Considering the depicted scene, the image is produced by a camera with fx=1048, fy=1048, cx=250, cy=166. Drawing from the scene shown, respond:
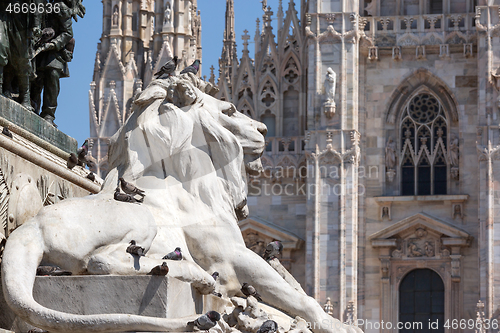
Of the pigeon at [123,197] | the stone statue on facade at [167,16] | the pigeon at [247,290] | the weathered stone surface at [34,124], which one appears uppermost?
the stone statue on facade at [167,16]

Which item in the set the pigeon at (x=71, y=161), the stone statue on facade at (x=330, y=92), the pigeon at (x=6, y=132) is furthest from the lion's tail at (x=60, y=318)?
the stone statue on facade at (x=330, y=92)

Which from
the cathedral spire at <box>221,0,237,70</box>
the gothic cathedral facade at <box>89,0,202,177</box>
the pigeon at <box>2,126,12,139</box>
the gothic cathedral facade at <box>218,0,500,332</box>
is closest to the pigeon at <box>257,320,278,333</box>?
the pigeon at <box>2,126,12,139</box>

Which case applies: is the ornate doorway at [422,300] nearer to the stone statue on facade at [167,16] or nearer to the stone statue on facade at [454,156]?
the stone statue on facade at [454,156]

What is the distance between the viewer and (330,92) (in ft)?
81.4

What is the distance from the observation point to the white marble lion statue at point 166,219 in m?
3.89

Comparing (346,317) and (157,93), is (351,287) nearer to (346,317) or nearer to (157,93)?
(346,317)

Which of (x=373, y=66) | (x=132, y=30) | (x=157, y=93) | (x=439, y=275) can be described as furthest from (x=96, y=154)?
(x=157, y=93)

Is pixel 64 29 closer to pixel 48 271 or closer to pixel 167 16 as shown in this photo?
pixel 48 271

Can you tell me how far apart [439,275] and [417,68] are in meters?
5.01

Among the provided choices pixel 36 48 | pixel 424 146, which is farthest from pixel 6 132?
pixel 424 146

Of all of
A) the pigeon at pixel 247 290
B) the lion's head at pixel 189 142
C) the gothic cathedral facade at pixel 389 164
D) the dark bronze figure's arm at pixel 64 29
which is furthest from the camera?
the gothic cathedral facade at pixel 389 164

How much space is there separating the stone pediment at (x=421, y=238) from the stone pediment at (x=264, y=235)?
1.90 metres

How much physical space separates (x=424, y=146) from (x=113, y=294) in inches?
865

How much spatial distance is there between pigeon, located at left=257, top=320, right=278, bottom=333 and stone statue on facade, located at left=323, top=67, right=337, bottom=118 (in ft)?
67.4
